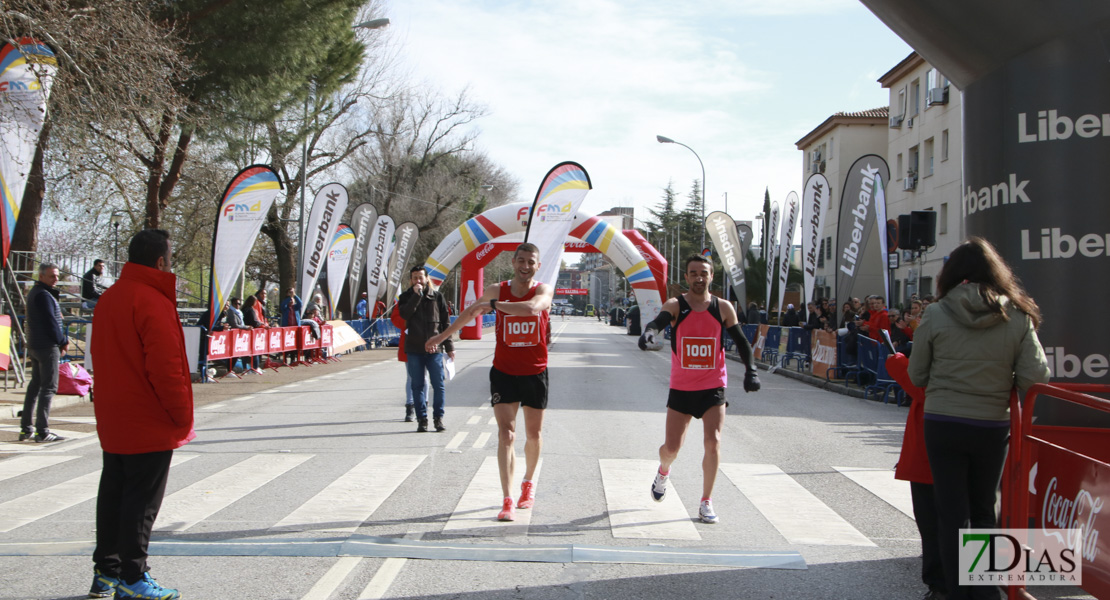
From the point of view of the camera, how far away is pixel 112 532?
4277 millimetres

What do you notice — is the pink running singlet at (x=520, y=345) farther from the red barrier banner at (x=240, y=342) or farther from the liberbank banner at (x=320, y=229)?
the liberbank banner at (x=320, y=229)

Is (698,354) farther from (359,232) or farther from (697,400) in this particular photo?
(359,232)

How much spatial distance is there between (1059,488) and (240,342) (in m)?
16.1

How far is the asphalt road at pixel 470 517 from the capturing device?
181 inches

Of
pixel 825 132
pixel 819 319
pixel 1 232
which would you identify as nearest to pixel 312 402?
pixel 1 232

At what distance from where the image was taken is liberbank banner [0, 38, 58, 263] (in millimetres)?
10969

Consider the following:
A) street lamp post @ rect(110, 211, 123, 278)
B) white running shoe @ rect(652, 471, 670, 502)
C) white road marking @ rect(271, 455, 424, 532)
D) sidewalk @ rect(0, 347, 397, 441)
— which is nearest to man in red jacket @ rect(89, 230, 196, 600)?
white road marking @ rect(271, 455, 424, 532)

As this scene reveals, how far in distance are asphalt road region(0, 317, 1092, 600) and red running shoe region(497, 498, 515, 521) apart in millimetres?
103

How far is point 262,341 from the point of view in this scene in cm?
1862

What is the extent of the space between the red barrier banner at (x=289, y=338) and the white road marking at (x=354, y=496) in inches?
494

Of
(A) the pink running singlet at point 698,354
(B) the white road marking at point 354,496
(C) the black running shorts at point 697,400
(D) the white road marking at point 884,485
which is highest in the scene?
(A) the pink running singlet at point 698,354

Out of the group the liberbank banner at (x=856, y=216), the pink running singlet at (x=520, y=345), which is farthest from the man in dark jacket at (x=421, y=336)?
the liberbank banner at (x=856, y=216)

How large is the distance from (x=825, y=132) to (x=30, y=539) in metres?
50.7

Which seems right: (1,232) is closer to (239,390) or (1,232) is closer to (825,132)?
(239,390)
